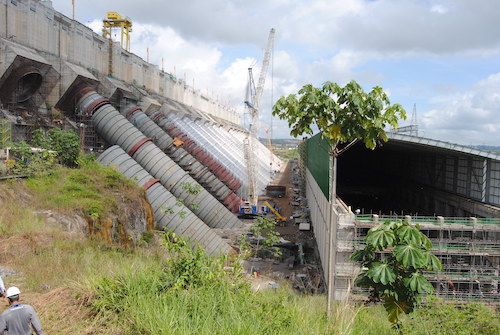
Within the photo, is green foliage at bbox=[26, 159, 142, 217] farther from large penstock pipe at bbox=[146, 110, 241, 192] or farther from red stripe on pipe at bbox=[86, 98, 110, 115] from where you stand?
large penstock pipe at bbox=[146, 110, 241, 192]

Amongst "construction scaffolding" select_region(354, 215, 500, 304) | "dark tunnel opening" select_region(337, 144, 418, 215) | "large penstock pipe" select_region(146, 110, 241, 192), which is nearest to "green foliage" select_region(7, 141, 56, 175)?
"construction scaffolding" select_region(354, 215, 500, 304)

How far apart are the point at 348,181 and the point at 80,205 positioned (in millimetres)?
44477

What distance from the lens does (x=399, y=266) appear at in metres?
8.05

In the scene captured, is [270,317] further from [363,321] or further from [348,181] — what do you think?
[348,181]

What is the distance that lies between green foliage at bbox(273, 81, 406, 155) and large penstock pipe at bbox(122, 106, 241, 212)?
27471mm

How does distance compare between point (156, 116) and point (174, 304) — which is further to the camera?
point (156, 116)

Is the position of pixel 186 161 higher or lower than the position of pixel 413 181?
higher

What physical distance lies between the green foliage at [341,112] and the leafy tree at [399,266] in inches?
118

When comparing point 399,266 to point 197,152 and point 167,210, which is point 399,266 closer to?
point 167,210

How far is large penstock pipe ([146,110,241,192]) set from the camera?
4147 cm

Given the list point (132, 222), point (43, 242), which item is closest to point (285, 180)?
point (132, 222)

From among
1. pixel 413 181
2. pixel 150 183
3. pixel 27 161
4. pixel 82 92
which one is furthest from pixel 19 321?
pixel 413 181

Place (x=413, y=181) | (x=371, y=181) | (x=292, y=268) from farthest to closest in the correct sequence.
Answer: (x=371, y=181) < (x=413, y=181) < (x=292, y=268)

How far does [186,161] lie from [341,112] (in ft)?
96.0
